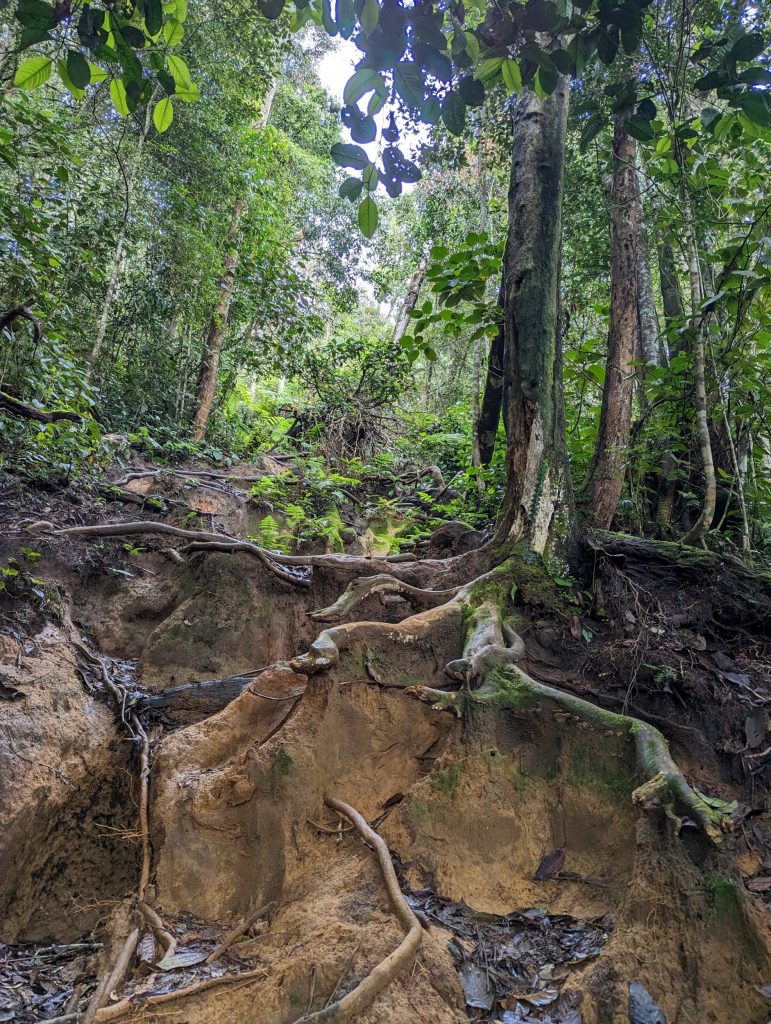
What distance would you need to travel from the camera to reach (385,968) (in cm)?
194

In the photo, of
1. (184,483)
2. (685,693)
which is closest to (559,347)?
(685,693)

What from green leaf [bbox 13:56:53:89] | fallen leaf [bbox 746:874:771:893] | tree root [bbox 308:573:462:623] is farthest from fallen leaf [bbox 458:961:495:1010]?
green leaf [bbox 13:56:53:89]

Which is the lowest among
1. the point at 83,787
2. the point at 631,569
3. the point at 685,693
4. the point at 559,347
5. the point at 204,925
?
the point at 204,925

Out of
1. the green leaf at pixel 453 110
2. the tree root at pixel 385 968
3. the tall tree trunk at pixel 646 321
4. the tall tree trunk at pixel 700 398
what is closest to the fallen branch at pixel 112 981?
the tree root at pixel 385 968

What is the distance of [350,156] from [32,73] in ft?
3.34

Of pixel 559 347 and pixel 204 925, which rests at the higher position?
pixel 559 347

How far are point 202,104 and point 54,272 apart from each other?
5.25 meters

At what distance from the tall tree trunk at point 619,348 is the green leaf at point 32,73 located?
14.6ft

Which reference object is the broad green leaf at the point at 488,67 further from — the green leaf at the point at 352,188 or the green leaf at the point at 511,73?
the green leaf at the point at 352,188

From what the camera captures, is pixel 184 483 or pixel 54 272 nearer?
pixel 54 272

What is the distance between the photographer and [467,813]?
9.00 ft

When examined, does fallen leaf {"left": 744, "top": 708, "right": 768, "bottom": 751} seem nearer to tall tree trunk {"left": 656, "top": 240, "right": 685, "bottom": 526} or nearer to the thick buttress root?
the thick buttress root

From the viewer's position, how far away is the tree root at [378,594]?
13.0ft

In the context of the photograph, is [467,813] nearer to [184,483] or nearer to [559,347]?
[559,347]
